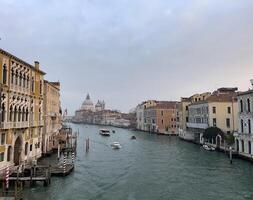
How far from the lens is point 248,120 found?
31.7 meters

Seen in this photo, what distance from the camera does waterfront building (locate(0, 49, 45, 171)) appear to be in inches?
854

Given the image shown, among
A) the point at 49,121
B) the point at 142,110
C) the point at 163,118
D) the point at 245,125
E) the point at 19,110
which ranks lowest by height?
the point at 245,125

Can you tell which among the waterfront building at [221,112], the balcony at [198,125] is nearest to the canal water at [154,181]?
the waterfront building at [221,112]

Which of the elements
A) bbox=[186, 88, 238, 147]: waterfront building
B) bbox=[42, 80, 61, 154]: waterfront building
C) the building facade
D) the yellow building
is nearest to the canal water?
bbox=[42, 80, 61, 154]: waterfront building

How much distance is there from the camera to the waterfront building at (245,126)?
31.1 metres

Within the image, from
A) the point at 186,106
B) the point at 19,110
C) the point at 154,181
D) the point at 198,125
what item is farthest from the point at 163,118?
the point at 19,110

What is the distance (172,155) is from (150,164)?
23.5 ft

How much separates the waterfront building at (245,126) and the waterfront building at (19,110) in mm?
20217

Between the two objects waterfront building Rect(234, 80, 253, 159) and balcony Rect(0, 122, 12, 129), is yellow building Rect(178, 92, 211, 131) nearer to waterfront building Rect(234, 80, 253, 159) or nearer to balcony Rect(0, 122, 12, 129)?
waterfront building Rect(234, 80, 253, 159)

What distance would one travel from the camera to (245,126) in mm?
32438

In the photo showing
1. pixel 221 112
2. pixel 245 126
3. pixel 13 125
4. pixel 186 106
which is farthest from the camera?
pixel 186 106

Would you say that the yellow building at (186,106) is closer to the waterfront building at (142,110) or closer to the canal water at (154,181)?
the canal water at (154,181)

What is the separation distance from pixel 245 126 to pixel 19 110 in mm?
21797

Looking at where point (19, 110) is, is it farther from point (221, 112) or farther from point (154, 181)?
point (221, 112)
